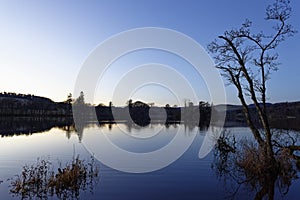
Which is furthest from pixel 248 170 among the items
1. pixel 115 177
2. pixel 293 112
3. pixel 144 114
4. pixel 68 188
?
pixel 293 112

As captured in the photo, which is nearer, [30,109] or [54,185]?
[54,185]

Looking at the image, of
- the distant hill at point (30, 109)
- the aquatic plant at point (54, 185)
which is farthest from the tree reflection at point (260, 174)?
the distant hill at point (30, 109)

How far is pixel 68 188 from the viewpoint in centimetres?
1412

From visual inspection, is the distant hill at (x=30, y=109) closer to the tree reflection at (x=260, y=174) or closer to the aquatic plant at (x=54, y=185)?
the aquatic plant at (x=54, y=185)

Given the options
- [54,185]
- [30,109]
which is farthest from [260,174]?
[30,109]

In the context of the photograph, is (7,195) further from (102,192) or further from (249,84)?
(249,84)

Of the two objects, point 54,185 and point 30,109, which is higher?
point 30,109

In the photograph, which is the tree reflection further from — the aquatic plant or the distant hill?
the distant hill

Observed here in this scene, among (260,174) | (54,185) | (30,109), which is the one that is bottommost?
(54,185)

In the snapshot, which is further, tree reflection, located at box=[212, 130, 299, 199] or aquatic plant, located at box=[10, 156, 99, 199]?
tree reflection, located at box=[212, 130, 299, 199]

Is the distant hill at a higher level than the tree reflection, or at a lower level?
higher

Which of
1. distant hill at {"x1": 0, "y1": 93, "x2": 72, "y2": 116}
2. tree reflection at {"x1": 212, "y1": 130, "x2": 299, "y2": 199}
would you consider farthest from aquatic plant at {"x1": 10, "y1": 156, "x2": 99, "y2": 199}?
distant hill at {"x1": 0, "y1": 93, "x2": 72, "y2": 116}

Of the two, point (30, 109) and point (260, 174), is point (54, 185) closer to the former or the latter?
point (260, 174)

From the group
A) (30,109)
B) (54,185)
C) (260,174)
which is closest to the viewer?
(54,185)
